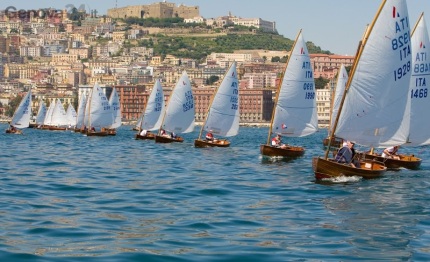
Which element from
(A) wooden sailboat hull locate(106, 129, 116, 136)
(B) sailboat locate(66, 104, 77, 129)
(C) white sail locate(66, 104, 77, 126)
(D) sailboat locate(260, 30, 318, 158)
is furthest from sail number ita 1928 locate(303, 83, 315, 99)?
(C) white sail locate(66, 104, 77, 126)

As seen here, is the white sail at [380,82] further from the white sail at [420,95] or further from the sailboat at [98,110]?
the sailboat at [98,110]

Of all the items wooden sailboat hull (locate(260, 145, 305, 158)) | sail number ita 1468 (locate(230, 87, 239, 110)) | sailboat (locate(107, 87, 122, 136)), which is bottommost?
sailboat (locate(107, 87, 122, 136))

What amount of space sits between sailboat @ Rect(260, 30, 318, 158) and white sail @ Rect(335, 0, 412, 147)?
13.9 m

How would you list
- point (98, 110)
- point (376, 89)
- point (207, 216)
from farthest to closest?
point (98, 110), point (376, 89), point (207, 216)

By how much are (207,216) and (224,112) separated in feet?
124

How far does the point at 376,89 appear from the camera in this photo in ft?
111

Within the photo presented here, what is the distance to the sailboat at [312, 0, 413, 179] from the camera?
33219 mm

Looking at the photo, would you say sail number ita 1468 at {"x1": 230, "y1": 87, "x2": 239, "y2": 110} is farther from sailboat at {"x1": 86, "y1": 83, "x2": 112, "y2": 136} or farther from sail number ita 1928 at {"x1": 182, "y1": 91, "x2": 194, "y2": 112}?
sailboat at {"x1": 86, "y1": 83, "x2": 112, "y2": 136}

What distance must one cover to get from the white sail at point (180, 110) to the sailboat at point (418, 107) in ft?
90.2

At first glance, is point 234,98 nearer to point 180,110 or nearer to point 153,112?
point 180,110

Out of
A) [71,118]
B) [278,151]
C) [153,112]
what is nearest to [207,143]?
[278,151]

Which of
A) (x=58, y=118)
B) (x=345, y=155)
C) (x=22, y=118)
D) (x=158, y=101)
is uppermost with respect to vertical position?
(x=345, y=155)

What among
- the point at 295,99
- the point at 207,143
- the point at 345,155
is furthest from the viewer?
the point at 207,143

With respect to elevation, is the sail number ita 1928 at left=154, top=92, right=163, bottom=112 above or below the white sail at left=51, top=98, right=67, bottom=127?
above
